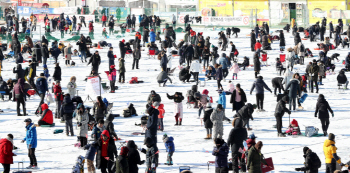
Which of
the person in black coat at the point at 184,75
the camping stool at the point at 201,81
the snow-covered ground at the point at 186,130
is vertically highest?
the person in black coat at the point at 184,75

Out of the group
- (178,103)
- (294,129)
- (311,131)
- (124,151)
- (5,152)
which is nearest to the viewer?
(124,151)

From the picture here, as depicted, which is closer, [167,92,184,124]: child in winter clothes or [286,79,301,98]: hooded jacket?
[167,92,184,124]: child in winter clothes

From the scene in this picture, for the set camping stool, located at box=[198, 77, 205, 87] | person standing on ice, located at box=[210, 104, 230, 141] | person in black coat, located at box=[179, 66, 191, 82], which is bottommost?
person standing on ice, located at box=[210, 104, 230, 141]

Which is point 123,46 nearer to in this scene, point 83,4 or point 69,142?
point 69,142

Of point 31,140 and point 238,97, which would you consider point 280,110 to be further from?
point 31,140

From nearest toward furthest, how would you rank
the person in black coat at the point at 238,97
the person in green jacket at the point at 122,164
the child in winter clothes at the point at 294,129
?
the person in green jacket at the point at 122,164 → the child in winter clothes at the point at 294,129 → the person in black coat at the point at 238,97

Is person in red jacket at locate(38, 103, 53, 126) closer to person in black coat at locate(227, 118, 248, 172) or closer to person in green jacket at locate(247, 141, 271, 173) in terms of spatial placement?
person in black coat at locate(227, 118, 248, 172)

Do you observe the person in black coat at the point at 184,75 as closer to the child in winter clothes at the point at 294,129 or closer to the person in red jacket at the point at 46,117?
the person in red jacket at the point at 46,117

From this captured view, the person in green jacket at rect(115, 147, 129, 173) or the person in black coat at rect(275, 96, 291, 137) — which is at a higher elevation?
the person in black coat at rect(275, 96, 291, 137)

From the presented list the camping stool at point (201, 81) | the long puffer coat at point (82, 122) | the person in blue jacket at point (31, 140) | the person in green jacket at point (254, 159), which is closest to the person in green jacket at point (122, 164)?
the person in green jacket at point (254, 159)

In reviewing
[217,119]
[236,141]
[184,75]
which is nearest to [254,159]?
[236,141]

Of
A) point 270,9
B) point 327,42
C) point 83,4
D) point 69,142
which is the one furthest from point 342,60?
point 83,4

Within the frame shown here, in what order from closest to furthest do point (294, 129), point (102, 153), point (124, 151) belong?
point (124, 151) → point (102, 153) → point (294, 129)

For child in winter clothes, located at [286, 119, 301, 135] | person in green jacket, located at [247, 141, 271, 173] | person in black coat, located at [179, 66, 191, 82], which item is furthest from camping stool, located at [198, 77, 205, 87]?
person in green jacket, located at [247, 141, 271, 173]
